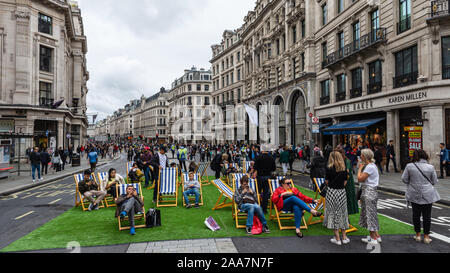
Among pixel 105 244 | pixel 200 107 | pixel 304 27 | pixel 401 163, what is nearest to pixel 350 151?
pixel 401 163

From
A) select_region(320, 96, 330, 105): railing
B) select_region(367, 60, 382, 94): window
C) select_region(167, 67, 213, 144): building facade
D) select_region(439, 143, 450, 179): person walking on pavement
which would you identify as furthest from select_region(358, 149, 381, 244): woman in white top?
select_region(167, 67, 213, 144): building facade

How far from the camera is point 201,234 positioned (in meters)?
5.95

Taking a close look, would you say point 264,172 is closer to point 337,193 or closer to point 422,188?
point 337,193

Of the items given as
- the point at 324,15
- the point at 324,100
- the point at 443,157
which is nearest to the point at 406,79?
the point at 443,157

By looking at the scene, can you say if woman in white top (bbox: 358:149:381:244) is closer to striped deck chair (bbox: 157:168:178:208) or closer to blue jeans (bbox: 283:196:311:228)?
blue jeans (bbox: 283:196:311:228)

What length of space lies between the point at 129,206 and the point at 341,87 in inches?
888

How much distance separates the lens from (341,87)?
2405cm

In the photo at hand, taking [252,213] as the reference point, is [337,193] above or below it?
above

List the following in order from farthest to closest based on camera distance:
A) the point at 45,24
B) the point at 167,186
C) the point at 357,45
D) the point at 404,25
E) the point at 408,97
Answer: the point at 45,24, the point at 357,45, the point at 404,25, the point at 408,97, the point at 167,186

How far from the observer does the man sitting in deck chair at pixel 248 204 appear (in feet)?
20.0

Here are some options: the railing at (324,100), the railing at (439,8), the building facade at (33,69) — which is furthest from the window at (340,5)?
the building facade at (33,69)
